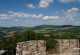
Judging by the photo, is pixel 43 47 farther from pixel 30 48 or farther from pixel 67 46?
pixel 67 46

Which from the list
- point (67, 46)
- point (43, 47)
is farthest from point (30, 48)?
point (67, 46)

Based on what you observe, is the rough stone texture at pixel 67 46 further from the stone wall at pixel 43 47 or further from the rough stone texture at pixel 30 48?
the rough stone texture at pixel 30 48

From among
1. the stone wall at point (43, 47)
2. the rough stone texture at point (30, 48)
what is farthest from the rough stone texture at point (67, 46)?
the rough stone texture at point (30, 48)

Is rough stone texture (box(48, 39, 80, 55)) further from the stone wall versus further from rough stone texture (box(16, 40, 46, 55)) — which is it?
rough stone texture (box(16, 40, 46, 55))

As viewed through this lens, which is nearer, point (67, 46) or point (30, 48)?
point (30, 48)

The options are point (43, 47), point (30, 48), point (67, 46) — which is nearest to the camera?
point (30, 48)

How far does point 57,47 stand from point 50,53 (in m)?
0.22

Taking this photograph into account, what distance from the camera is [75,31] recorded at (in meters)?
4.22

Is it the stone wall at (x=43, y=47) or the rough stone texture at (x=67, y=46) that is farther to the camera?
the rough stone texture at (x=67, y=46)

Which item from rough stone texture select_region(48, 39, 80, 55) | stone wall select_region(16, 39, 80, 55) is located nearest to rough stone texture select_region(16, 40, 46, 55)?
stone wall select_region(16, 39, 80, 55)

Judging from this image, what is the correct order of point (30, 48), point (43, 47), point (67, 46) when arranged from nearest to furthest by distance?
point (30, 48) → point (43, 47) → point (67, 46)

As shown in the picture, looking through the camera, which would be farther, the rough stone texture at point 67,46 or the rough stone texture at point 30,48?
the rough stone texture at point 67,46

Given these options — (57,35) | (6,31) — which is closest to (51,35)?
(57,35)

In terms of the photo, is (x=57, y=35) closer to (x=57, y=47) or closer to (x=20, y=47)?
(x=57, y=47)
